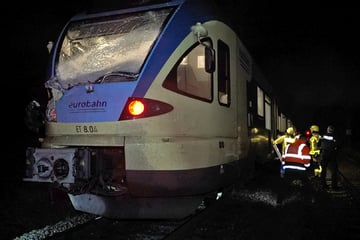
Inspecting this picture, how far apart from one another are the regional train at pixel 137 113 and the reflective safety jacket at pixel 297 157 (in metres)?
3.17

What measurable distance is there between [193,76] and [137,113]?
1.13 metres

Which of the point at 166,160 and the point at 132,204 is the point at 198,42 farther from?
the point at 132,204

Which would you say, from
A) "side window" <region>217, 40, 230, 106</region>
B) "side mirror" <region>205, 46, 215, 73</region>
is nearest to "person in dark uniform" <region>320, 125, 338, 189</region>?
"side window" <region>217, 40, 230, 106</region>

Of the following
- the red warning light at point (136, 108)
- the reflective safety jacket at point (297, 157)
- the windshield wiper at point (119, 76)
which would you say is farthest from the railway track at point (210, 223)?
the windshield wiper at point (119, 76)

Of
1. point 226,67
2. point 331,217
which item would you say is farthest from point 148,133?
point 331,217

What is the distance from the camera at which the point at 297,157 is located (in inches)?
356

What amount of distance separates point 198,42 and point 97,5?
1674mm

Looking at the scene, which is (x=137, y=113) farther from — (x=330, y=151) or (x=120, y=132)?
(x=330, y=151)

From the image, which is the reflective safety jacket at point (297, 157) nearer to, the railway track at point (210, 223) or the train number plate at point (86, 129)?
the railway track at point (210, 223)

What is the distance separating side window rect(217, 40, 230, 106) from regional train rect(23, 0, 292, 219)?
0.05 m

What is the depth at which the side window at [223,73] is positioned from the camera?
6324 mm

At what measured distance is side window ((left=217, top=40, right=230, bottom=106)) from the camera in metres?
6.32

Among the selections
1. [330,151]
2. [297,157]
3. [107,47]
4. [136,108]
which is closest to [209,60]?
[136,108]

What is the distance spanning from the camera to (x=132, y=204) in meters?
5.64
